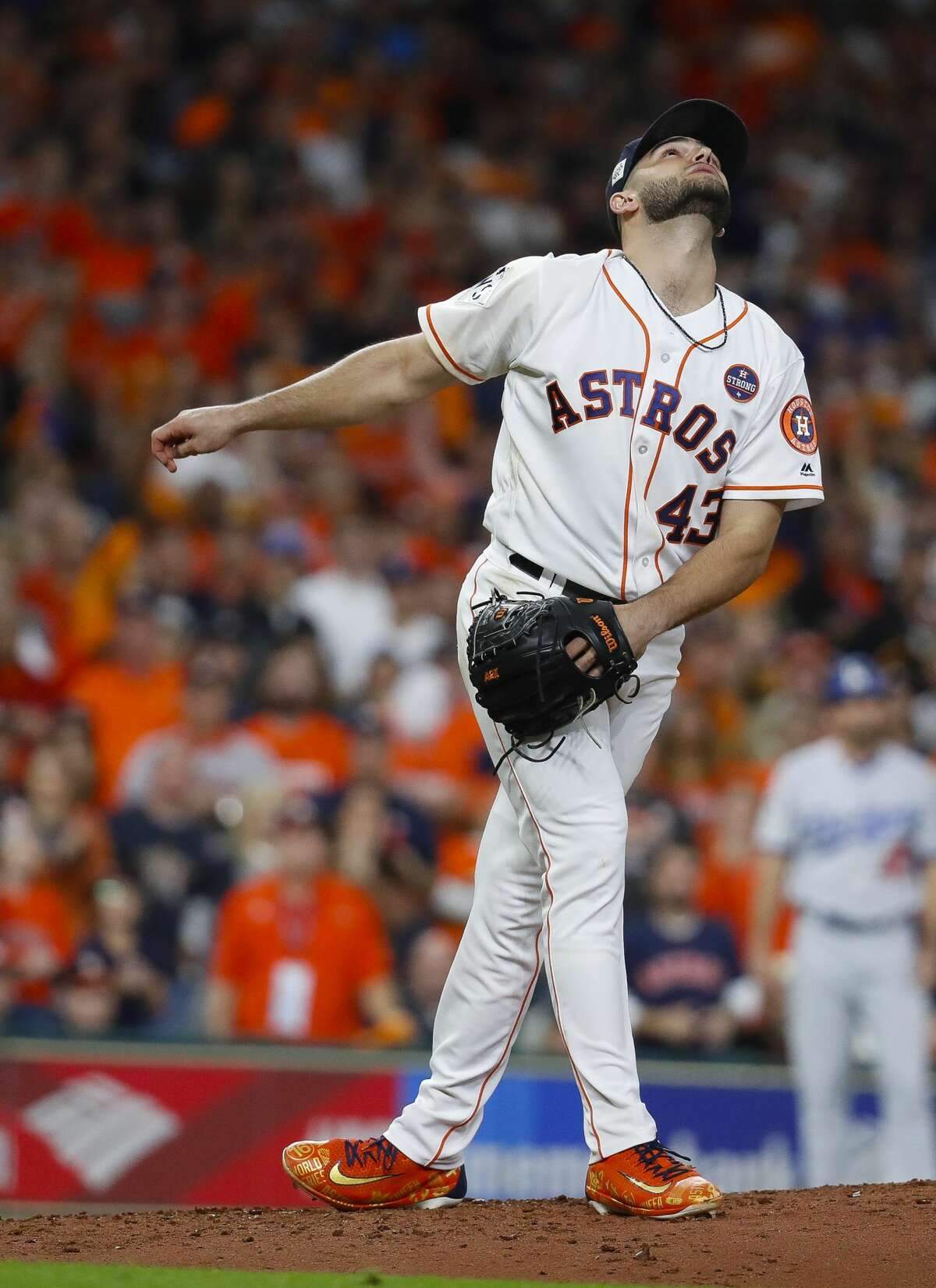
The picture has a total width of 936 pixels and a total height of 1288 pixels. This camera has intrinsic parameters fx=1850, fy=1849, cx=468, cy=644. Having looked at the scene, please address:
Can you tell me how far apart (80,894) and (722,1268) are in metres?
4.85

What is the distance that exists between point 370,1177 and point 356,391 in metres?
1.68

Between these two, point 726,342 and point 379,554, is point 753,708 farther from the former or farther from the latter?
point 726,342

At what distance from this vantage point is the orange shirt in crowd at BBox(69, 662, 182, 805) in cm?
855

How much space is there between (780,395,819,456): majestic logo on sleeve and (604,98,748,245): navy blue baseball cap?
499 mm

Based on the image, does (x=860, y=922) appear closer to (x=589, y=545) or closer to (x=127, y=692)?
(x=127, y=692)

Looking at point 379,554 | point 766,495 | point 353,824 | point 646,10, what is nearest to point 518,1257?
point 766,495

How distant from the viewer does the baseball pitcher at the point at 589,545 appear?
369 cm

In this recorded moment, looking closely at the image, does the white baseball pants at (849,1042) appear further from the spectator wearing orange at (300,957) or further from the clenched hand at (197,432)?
the clenched hand at (197,432)

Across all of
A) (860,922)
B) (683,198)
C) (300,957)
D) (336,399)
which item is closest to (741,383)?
(683,198)

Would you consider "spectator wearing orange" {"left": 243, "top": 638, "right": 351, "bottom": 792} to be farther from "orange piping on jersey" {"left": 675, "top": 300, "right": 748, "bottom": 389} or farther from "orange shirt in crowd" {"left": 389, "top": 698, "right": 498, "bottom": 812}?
"orange piping on jersey" {"left": 675, "top": 300, "right": 748, "bottom": 389}

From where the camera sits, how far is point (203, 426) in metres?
3.89

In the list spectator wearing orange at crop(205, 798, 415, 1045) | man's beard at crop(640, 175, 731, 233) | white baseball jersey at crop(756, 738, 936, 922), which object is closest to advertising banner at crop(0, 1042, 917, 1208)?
spectator wearing orange at crop(205, 798, 415, 1045)

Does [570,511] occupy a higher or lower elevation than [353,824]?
higher

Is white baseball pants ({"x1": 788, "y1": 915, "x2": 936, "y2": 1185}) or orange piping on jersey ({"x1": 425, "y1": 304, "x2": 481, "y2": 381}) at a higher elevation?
orange piping on jersey ({"x1": 425, "y1": 304, "x2": 481, "y2": 381})
